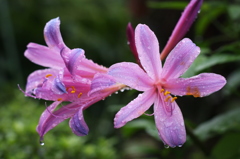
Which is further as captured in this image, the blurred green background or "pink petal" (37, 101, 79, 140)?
the blurred green background

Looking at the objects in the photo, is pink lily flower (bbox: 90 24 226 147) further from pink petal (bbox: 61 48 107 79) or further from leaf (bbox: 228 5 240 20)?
leaf (bbox: 228 5 240 20)

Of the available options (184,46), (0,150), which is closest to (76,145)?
(0,150)

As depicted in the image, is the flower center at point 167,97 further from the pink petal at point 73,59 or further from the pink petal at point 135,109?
the pink petal at point 73,59

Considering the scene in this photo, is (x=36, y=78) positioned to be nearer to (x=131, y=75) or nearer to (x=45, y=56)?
(x=45, y=56)

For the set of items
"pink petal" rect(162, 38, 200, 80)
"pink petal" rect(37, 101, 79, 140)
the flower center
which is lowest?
"pink petal" rect(37, 101, 79, 140)

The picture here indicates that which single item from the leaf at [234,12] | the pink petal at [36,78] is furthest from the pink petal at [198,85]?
the leaf at [234,12]

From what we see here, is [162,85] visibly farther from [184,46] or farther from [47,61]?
[47,61]

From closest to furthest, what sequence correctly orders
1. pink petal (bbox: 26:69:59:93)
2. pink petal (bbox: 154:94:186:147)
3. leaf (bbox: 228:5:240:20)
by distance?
pink petal (bbox: 154:94:186:147) < pink petal (bbox: 26:69:59:93) < leaf (bbox: 228:5:240:20)

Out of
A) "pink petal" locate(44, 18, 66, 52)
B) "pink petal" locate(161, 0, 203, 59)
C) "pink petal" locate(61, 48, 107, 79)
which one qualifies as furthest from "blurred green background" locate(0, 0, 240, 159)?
"pink petal" locate(44, 18, 66, 52)

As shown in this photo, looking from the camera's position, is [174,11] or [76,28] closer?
[174,11]
